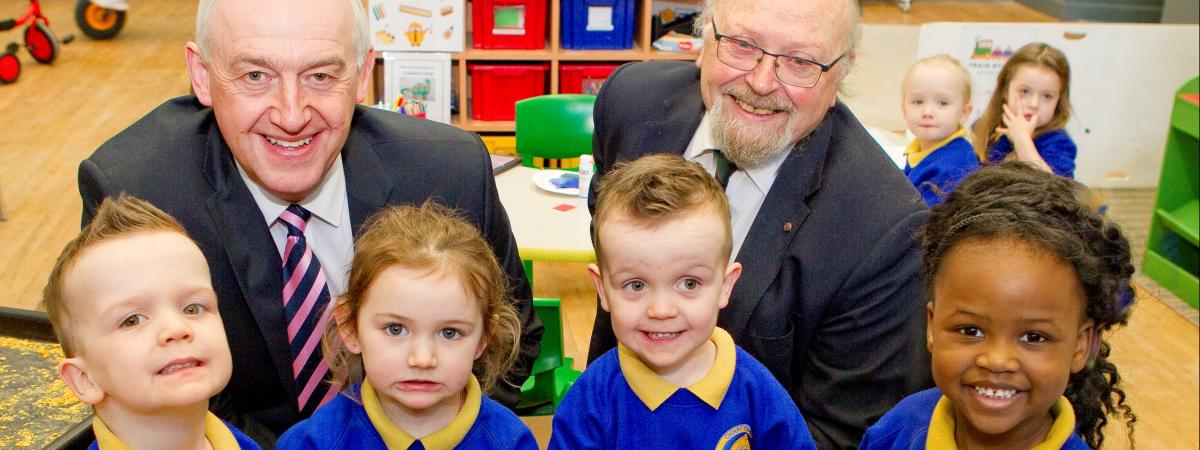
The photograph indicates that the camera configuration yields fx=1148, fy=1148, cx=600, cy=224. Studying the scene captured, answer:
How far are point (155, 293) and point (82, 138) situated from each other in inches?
228

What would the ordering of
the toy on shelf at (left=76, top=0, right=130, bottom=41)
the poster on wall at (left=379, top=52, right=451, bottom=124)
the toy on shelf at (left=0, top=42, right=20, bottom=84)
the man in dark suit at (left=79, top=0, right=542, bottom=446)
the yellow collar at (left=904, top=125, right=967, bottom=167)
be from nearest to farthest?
1. the man in dark suit at (left=79, top=0, right=542, bottom=446)
2. the yellow collar at (left=904, top=125, right=967, bottom=167)
3. the poster on wall at (left=379, top=52, right=451, bottom=124)
4. the toy on shelf at (left=0, top=42, right=20, bottom=84)
5. the toy on shelf at (left=76, top=0, right=130, bottom=41)

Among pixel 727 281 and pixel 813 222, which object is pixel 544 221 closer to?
pixel 813 222

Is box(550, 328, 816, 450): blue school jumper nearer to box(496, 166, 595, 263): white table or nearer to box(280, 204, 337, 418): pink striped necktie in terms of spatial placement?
box(280, 204, 337, 418): pink striped necktie

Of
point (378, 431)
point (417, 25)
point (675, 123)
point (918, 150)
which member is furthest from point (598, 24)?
point (378, 431)

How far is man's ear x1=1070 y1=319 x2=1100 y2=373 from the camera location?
1.62 meters

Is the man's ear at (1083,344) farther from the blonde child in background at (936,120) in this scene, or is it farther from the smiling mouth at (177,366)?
the blonde child in background at (936,120)

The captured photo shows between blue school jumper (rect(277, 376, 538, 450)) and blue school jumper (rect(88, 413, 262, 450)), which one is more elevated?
blue school jumper (rect(88, 413, 262, 450))

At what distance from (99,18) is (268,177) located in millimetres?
7526

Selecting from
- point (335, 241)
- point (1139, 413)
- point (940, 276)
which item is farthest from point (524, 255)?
point (1139, 413)

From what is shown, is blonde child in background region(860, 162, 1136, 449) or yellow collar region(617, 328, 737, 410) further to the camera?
yellow collar region(617, 328, 737, 410)

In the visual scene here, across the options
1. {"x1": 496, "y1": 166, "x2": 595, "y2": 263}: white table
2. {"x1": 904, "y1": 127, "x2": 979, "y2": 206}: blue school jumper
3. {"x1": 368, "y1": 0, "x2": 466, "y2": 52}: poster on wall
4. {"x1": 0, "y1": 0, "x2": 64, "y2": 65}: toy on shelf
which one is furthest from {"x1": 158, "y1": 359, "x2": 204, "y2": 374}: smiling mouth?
{"x1": 0, "y1": 0, "x2": 64, "y2": 65}: toy on shelf

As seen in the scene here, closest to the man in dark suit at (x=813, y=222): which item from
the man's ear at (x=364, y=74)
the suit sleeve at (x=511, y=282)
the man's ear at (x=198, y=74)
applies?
the suit sleeve at (x=511, y=282)

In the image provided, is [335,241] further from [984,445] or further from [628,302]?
[984,445]

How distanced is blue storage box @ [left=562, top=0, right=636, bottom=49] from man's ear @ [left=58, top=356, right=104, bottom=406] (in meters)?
4.45
